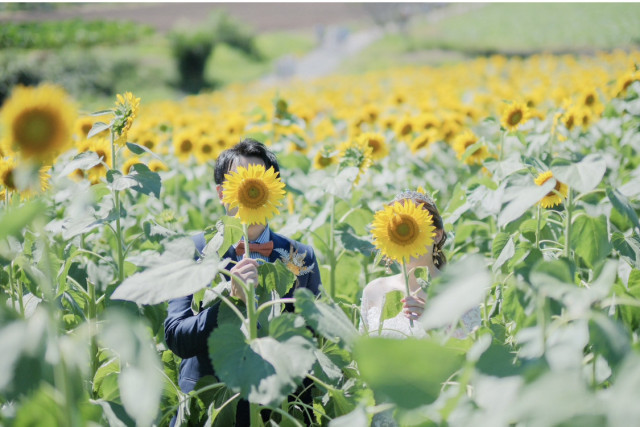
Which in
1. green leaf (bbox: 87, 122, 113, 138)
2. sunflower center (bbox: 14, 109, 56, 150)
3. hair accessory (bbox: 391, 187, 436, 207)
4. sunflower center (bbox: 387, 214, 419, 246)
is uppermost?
sunflower center (bbox: 14, 109, 56, 150)

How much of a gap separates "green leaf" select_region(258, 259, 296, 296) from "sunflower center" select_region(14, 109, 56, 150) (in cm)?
47

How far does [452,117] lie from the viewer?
3.57 m

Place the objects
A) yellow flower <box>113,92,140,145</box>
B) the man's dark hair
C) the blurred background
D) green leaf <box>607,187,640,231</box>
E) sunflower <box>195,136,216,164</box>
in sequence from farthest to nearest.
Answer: the blurred background
sunflower <box>195,136,216,164</box>
the man's dark hair
yellow flower <box>113,92,140,145</box>
green leaf <box>607,187,640,231</box>

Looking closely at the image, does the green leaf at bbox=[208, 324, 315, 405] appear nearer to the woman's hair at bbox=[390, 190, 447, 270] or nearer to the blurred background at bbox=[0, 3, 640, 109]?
the woman's hair at bbox=[390, 190, 447, 270]

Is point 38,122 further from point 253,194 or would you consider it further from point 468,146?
point 468,146

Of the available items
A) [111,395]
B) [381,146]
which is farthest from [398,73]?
[111,395]

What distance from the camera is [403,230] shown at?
129cm

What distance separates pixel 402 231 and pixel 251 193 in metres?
0.30

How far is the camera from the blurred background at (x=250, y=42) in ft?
47.0

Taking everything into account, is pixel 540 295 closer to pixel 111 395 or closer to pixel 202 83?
pixel 111 395

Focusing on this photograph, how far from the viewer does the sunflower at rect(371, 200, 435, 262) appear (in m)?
1.29

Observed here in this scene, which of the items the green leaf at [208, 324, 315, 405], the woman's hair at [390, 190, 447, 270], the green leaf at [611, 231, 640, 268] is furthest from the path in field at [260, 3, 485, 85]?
the green leaf at [208, 324, 315, 405]

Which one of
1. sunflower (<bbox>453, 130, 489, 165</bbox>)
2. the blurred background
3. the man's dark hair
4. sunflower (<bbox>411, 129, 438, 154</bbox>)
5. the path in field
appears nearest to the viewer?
the man's dark hair

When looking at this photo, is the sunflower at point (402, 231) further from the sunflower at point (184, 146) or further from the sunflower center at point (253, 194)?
the sunflower at point (184, 146)
